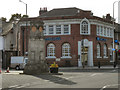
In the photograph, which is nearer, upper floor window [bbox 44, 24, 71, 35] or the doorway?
the doorway

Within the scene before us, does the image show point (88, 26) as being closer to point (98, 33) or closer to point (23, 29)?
point (98, 33)

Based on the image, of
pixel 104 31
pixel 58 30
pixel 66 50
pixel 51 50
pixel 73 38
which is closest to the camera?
pixel 73 38

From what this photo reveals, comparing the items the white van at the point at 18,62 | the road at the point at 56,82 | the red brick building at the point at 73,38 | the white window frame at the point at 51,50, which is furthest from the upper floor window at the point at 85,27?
the road at the point at 56,82

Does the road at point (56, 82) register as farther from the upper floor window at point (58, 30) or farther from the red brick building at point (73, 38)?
the upper floor window at point (58, 30)

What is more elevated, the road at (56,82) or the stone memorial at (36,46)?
the stone memorial at (36,46)

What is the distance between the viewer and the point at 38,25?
30.1 meters

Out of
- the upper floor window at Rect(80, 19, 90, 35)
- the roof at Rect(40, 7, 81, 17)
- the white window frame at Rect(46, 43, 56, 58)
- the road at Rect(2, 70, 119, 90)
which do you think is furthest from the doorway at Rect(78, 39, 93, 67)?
the road at Rect(2, 70, 119, 90)

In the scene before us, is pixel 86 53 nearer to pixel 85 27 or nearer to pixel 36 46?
pixel 85 27

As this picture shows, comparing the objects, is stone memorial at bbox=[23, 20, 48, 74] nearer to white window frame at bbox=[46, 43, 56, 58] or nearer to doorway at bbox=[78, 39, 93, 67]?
doorway at bbox=[78, 39, 93, 67]

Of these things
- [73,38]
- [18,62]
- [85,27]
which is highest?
[85,27]

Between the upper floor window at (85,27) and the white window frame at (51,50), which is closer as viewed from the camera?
the upper floor window at (85,27)

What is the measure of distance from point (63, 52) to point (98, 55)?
6.90m

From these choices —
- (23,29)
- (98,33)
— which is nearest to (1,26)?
(23,29)

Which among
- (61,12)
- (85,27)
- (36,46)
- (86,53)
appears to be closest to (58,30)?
(85,27)
